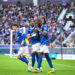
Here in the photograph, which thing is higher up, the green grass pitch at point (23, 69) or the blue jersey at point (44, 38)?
the blue jersey at point (44, 38)

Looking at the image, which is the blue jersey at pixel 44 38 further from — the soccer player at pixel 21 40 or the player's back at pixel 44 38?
the soccer player at pixel 21 40

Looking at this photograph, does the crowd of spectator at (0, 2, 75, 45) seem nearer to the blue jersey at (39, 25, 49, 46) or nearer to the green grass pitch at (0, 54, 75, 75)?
the green grass pitch at (0, 54, 75, 75)

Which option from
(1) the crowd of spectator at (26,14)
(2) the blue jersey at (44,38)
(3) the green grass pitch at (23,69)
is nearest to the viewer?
(2) the blue jersey at (44,38)

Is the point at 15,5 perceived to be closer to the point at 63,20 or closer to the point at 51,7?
the point at 51,7

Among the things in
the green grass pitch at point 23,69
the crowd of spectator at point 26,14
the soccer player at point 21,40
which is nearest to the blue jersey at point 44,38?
the green grass pitch at point 23,69

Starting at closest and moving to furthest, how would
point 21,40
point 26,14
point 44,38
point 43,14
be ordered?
point 44,38, point 21,40, point 43,14, point 26,14

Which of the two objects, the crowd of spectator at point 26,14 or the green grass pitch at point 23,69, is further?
the crowd of spectator at point 26,14

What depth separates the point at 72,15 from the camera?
135 ft

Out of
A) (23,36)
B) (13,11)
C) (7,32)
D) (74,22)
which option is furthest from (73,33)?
(23,36)

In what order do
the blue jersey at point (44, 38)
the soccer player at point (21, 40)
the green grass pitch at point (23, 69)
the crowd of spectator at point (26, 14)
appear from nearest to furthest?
the blue jersey at point (44, 38)
the green grass pitch at point (23, 69)
the soccer player at point (21, 40)
the crowd of spectator at point (26, 14)

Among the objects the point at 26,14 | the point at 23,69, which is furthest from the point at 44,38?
the point at 26,14

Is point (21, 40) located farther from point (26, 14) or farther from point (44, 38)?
point (26, 14)

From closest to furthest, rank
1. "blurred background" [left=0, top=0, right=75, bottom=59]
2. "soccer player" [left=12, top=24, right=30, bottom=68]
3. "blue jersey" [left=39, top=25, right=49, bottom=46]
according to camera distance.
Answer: "blue jersey" [left=39, top=25, right=49, bottom=46] < "soccer player" [left=12, top=24, right=30, bottom=68] < "blurred background" [left=0, top=0, right=75, bottom=59]

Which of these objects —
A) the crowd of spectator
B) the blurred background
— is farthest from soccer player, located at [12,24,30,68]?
the crowd of spectator
